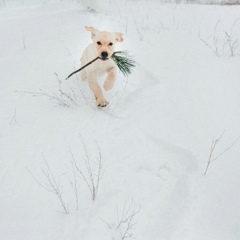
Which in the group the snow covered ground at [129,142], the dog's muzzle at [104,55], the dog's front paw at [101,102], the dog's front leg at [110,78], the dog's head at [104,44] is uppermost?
the dog's head at [104,44]

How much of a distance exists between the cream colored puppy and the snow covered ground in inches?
5.7

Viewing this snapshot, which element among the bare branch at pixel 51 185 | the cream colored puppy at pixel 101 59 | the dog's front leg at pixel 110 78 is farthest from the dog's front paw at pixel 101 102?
the bare branch at pixel 51 185

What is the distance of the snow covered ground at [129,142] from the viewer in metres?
1.88

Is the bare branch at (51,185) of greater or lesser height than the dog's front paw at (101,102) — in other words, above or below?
below

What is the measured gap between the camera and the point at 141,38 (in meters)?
4.37

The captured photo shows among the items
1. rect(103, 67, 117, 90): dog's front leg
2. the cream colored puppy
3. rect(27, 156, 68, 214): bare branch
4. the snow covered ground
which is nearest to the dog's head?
the cream colored puppy

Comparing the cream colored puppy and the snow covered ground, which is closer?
the snow covered ground

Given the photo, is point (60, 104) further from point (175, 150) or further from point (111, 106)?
point (175, 150)

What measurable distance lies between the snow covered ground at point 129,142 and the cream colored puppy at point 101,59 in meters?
0.14

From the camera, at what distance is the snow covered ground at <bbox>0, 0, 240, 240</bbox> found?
1882 millimetres

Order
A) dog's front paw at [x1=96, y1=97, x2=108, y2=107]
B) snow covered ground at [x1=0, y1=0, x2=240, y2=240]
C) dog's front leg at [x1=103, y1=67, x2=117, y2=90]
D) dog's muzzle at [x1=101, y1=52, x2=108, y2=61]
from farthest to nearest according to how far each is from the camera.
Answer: dog's front leg at [x1=103, y1=67, x2=117, y2=90]
dog's front paw at [x1=96, y1=97, x2=108, y2=107]
dog's muzzle at [x1=101, y1=52, x2=108, y2=61]
snow covered ground at [x1=0, y1=0, x2=240, y2=240]

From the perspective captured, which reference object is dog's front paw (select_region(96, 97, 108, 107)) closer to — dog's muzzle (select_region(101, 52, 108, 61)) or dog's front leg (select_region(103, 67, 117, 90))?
dog's front leg (select_region(103, 67, 117, 90))

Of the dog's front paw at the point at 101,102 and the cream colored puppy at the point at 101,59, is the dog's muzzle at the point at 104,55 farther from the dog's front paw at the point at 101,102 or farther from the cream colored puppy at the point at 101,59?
the dog's front paw at the point at 101,102

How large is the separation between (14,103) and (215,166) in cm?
182
